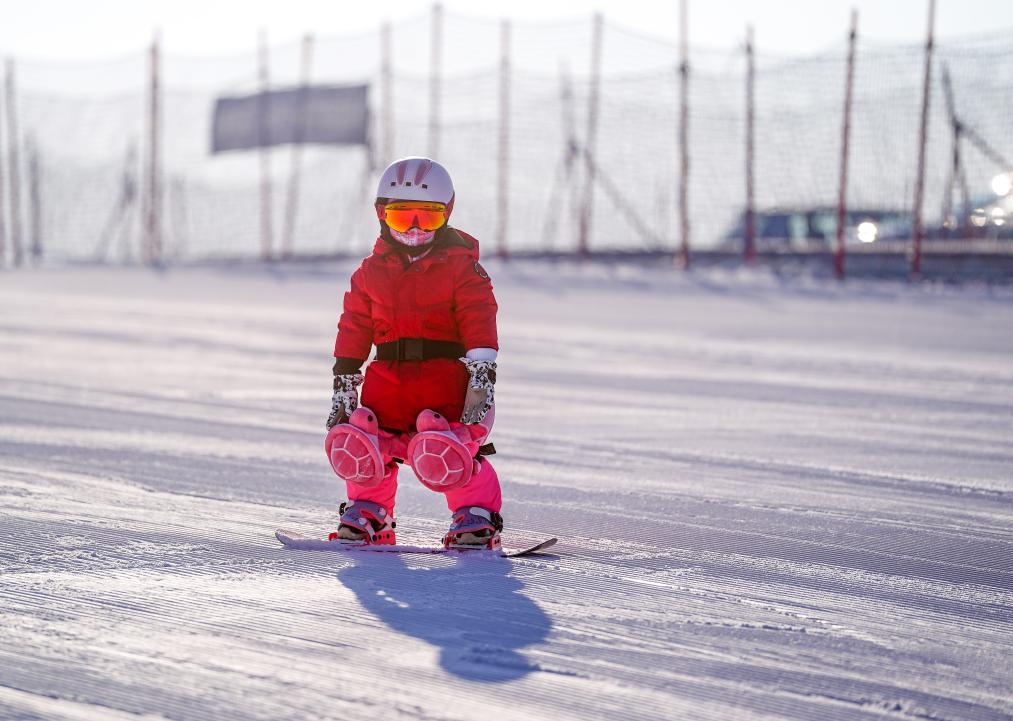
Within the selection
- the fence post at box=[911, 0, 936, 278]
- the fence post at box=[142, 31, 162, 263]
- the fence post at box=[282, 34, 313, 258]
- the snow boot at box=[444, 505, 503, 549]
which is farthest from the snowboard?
the fence post at box=[142, 31, 162, 263]

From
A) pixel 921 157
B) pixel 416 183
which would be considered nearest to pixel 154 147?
pixel 921 157

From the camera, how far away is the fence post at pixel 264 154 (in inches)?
766

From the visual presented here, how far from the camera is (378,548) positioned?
3707mm

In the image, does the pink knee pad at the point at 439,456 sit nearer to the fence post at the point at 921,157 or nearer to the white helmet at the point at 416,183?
the white helmet at the point at 416,183

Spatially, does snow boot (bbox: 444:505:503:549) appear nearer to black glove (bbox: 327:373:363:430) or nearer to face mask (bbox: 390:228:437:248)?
black glove (bbox: 327:373:363:430)

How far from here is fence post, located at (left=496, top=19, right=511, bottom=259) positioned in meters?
18.2

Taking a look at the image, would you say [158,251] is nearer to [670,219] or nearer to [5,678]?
[670,219]

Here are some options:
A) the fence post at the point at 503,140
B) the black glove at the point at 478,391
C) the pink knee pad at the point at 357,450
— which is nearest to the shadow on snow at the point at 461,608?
the pink knee pad at the point at 357,450

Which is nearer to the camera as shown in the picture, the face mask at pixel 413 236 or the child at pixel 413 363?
the child at pixel 413 363

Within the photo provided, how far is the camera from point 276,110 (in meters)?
19.5

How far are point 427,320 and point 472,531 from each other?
Answer: 2.06ft

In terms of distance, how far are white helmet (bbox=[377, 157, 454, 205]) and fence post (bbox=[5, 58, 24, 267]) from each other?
18898 mm

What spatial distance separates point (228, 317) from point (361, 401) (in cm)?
895

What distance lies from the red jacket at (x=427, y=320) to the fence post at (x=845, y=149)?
41.4 feet
